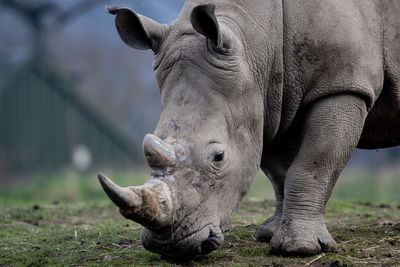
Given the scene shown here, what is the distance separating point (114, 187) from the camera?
3.55 metres

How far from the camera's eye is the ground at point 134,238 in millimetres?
4402

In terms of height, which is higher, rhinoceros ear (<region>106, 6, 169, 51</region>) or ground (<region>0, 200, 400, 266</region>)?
rhinoceros ear (<region>106, 6, 169, 51</region>)

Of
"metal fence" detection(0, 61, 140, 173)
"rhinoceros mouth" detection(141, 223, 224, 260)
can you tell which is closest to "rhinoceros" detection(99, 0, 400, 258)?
"rhinoceros mouth" detection(141, 223, 224, 260)

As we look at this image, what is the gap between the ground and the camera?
4.40 meters

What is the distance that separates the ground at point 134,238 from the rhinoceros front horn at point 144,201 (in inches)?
18.2

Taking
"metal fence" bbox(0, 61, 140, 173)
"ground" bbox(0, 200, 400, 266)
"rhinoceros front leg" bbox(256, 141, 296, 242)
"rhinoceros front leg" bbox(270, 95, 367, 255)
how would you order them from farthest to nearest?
1. "metal fence" bbox(0, 61, 140, 173)
2. "rhinoceros front leg" bbox(256, 141, 296, 242)
3. "rhinoceros front leg" bbox(270, 95, 367, 255)
4. "ground" bbox(0, 200, 400, 266)

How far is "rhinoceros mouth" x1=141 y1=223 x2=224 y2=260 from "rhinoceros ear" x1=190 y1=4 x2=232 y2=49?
122cm

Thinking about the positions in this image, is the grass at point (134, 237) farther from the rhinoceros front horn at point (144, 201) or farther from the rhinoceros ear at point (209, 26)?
the rhinoceros ear at point (209, 26)

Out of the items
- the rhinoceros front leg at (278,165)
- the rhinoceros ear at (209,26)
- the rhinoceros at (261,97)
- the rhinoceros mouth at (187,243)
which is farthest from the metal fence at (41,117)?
the rhinoceros mouth at (187,243)

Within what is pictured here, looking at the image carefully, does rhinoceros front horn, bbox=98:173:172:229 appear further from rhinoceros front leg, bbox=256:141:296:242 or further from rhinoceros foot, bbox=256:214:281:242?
rhinoceros front leg, bbox=256:141:296:242

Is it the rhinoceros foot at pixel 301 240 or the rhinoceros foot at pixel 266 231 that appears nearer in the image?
the rhinoceros foot at pixel 301 240

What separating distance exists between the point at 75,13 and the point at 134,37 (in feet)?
61.5

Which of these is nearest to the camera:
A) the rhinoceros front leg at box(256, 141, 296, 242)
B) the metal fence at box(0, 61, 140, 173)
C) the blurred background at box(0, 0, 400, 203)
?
the rhinoceros front leg at box(256, 141, 296, 242)

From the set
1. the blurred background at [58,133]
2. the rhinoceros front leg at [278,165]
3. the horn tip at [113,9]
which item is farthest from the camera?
the blurred background at [58,133]
